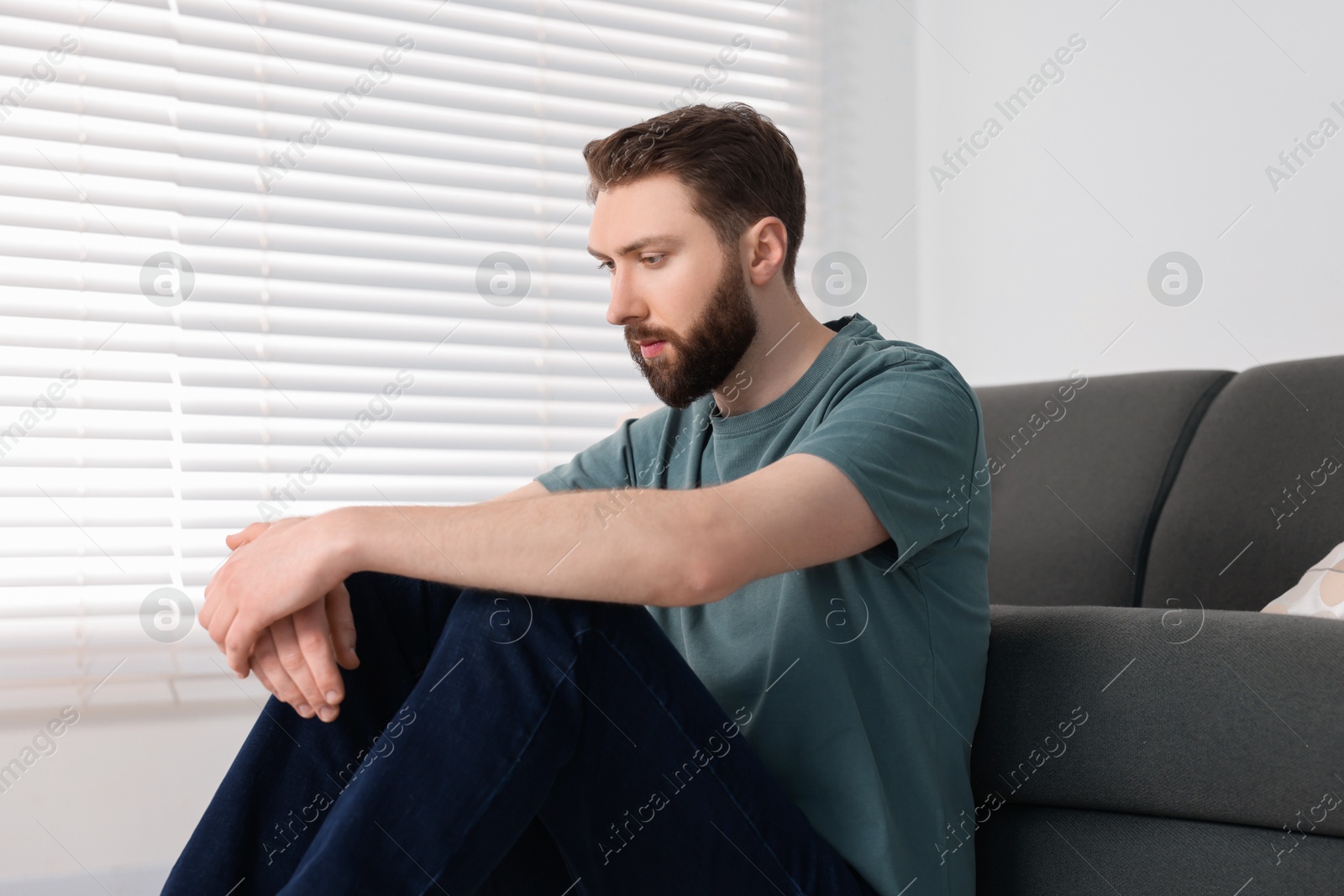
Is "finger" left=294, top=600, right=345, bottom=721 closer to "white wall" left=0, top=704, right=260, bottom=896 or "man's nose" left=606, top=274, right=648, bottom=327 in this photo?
"man's nose" left=606, top=274, right=648, bottom=327

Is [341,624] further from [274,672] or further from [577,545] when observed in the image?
[577,545]

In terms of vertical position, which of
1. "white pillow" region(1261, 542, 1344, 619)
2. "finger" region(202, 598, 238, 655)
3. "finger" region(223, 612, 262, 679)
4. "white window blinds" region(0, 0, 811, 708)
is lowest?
"white pillow" region(1261, 542, 1344, 619)

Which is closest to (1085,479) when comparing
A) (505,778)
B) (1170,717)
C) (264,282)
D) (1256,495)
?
(1256,495)

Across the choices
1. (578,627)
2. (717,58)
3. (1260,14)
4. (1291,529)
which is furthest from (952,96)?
(578,627)

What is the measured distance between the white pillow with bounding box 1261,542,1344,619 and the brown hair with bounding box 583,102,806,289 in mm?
662

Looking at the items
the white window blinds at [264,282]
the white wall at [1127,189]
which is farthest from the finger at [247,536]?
the white wall at [1127,189]

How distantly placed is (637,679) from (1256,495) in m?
0.97

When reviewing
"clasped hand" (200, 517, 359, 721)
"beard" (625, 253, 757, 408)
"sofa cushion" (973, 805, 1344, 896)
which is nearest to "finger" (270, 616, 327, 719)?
"clasped hand" (200, 517, 359, 721)

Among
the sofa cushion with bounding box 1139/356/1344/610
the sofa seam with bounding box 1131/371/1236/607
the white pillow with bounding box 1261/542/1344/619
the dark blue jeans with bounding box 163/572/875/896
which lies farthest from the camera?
the sofa seam with bounding box 1131/371/1236/607

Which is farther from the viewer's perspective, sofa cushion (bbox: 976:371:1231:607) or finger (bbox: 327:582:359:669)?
sofa cushion (bbox: 976:371:1231:607)

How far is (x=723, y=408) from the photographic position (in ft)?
3.99

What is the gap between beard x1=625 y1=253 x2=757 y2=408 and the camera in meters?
1.16

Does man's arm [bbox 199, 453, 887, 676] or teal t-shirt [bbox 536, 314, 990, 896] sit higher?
man's arm [bbox 199, 453, 887, 676]

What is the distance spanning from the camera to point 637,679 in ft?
2.60
